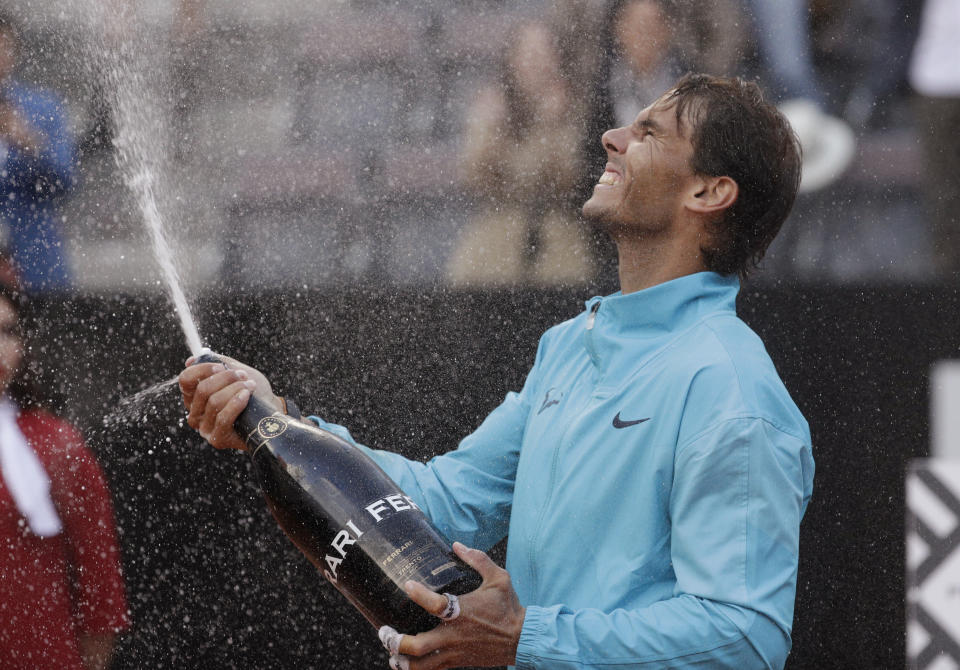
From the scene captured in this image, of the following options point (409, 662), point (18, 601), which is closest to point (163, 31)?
point (18, 601)

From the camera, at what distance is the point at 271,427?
46.4 inches

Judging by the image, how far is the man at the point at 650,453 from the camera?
0.97 m

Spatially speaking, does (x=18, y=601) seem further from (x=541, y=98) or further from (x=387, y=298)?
(x=541, y=98)

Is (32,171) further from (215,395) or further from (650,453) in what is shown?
(650,453)

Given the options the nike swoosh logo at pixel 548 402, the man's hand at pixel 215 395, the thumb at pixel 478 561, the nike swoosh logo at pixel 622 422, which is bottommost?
the thumb at pixel 478 561

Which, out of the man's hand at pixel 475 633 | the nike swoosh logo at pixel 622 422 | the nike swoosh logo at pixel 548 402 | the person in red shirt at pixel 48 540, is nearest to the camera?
the man's hand at pixel 475 633

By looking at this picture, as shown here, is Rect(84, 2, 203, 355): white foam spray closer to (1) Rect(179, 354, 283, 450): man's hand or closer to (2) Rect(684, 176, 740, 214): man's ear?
(1) Rect(179, 354, 283, 450): man's hand

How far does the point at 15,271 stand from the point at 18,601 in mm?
634

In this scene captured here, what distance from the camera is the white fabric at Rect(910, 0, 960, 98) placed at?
192 centimetres

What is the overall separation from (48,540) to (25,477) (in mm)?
130

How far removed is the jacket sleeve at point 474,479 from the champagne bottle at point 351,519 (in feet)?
0.37

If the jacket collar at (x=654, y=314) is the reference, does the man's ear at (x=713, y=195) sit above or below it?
above

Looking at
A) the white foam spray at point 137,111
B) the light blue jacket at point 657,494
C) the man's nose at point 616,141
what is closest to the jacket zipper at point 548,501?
the light blue jacket at point 657,494

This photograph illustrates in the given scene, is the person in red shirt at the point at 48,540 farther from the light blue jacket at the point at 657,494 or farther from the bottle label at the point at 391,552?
the bottle label at the point at 391,552
